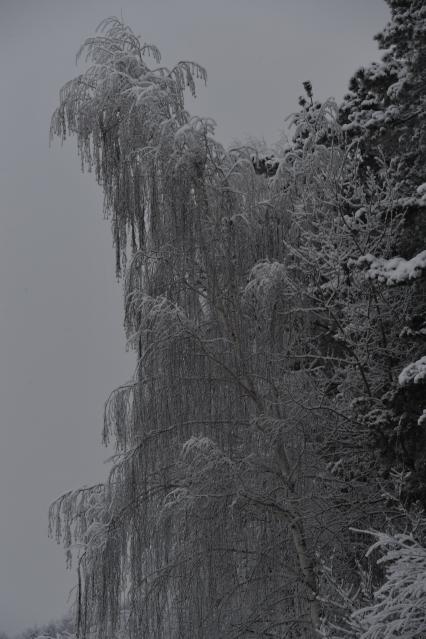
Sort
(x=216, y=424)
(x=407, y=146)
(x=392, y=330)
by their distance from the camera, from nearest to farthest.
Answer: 1. (x=216, y=424)
2. (x=392, y=330)
3. (x=407, y=146)

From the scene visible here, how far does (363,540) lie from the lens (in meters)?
6.84

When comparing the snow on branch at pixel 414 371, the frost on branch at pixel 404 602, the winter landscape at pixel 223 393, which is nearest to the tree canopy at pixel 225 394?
the winter landscape at pixel 223 393

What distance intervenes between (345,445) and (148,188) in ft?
9.61

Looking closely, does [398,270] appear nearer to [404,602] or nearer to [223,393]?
[223,393]

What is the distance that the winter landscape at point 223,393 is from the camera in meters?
6.04

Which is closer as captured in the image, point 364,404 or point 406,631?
point 406,631

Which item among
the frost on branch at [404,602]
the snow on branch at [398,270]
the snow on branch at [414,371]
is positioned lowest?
the frost on branch at [404,602]

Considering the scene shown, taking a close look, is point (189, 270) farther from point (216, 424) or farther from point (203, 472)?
point (203, 472)

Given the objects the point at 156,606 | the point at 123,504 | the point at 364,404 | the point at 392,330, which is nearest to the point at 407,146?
the point at 392,330

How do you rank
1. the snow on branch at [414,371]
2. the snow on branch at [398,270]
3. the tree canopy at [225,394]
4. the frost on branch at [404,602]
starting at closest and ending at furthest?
1. the frost on branch at [404,602]
2. the snow on branch at [414,371]
3. the snow on branch at [398,270]
4. the tree canopy at [225,394]

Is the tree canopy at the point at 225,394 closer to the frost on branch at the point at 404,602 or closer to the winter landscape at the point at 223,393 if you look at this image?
the winter landscape at the point at 223,393

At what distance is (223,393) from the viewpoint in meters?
6.38

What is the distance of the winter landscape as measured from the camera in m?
6.04

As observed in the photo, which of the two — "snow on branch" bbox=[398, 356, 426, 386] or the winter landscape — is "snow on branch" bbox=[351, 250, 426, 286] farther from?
"snow on branch" bbox=[398, 356, 426, 386]
